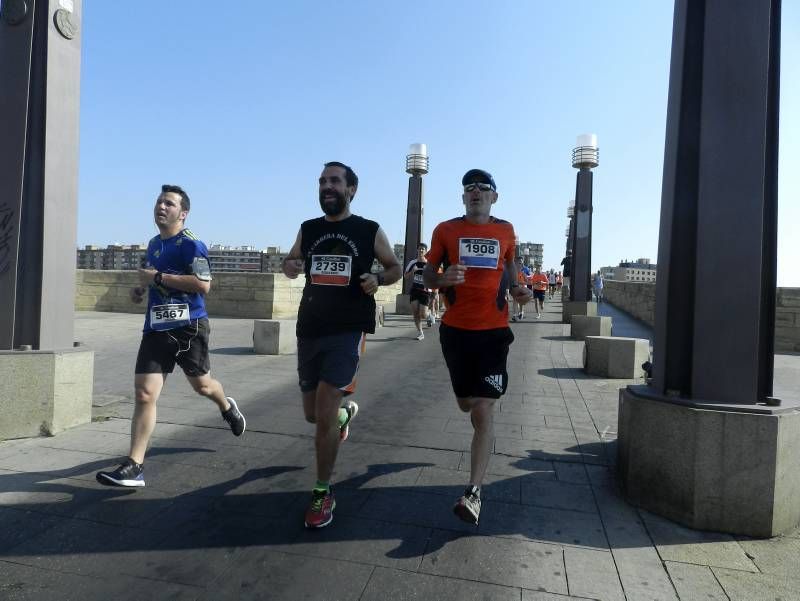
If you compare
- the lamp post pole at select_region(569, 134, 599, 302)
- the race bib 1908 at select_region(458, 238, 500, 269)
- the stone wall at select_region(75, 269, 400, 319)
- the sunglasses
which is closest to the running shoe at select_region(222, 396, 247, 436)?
the race bib 1908 at select_region(458, 238, 500, 269)

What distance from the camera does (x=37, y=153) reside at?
448 centimetres

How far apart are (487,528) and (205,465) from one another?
2.05m

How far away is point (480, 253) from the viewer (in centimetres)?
334

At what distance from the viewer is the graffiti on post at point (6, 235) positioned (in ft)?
14.4

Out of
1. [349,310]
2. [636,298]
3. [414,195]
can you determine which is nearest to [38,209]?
[349,310]

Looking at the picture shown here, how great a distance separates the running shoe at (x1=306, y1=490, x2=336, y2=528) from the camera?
2.94m

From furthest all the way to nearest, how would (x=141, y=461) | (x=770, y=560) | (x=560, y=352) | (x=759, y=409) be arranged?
(x=560, y=352)
(x=141, y=461)
(x=759, y=409)
(x=770, y=560)

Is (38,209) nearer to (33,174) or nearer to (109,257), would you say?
(33,174)

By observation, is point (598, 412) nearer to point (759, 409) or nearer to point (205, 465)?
point (759, 409)

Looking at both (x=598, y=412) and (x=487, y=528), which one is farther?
(x=598, y=412)

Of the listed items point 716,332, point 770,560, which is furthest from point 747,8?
point 770,560

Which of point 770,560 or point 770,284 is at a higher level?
point 770,284


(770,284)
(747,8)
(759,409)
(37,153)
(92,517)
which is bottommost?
(92,517)

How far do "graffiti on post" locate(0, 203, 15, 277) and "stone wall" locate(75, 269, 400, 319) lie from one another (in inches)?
403
